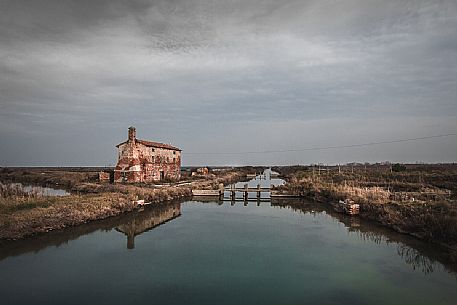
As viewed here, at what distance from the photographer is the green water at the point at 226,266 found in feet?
30.1

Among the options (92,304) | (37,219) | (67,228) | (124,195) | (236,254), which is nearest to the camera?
(92,304)

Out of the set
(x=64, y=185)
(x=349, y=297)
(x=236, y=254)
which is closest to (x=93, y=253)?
(x=236, y=254)

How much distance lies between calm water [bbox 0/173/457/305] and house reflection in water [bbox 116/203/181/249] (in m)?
0.21

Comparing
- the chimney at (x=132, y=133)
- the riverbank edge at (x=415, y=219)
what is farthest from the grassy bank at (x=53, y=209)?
the riverbank edge at (x=415, y=219)

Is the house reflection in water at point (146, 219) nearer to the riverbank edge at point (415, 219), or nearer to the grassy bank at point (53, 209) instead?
the grassy bank at point (53, 209)

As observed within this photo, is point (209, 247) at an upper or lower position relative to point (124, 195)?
lower

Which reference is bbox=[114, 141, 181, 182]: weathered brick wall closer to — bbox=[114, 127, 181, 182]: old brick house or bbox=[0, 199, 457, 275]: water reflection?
bbox=[114, 127, 181, 182]: old brick house

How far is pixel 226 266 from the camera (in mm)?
11797

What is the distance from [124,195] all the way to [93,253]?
1136 cm

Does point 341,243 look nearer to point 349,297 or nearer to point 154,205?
point 349,297

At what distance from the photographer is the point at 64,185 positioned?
136 ft

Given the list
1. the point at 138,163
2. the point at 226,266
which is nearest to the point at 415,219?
the point at 226,266

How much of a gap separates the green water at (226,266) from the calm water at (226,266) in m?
0.03

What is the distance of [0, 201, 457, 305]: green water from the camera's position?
9.19 m
